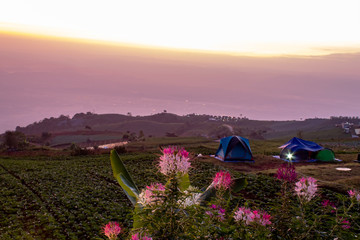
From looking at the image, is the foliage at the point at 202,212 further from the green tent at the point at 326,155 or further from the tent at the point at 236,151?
the green tent at the point at 326,155

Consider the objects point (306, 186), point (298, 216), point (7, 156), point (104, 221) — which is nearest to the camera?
point (306, 186)

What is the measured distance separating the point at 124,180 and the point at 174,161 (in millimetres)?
1893

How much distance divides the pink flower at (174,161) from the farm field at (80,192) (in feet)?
14.1

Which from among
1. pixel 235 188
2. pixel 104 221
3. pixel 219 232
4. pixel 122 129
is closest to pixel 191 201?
pixel 219 232

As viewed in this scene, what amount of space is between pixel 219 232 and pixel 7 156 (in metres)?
49.0

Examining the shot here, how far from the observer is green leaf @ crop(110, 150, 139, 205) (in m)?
5.73

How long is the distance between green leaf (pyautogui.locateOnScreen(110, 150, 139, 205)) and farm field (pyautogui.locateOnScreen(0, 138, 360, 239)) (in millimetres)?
2546

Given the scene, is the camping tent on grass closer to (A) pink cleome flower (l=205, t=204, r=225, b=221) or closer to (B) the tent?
(B) the tent

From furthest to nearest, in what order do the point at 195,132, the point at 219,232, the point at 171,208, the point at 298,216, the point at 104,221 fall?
the point at 195,132 → the point at 104,221 → the point at 298,216 → the point at 219,232 → the point at 171,208

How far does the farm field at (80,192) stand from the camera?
1727 centimetres

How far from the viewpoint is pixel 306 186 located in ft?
18.6

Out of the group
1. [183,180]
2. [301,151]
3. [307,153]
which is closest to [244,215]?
[183,180]

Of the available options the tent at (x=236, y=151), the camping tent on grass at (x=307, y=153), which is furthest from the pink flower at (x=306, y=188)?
the camping tent on grass at (x=307, y=153)

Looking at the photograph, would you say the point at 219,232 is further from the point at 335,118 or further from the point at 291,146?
the point at 335,118
